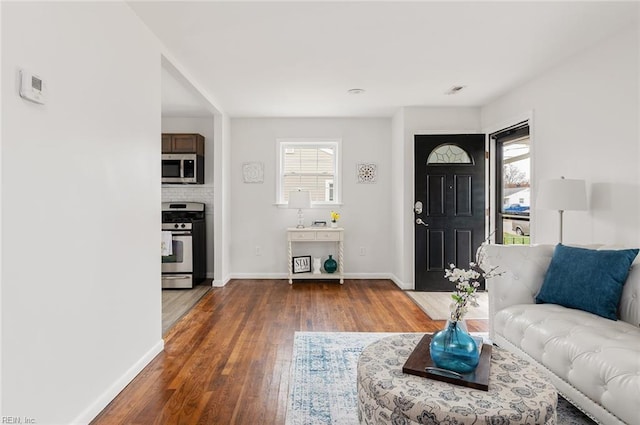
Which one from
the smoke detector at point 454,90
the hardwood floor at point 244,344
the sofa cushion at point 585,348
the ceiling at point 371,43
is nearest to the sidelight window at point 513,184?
the ceiling at point 371,43

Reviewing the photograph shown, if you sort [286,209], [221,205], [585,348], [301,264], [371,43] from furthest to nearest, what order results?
Result: [286,209]
[301,264]
[221,205]
[371,43]
[585,348]

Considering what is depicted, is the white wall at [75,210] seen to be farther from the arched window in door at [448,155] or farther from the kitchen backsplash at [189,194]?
the arched window in door at [448,155]

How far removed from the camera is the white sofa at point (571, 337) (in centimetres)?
165

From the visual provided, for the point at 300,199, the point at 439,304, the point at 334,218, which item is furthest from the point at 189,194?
the point at 439,304

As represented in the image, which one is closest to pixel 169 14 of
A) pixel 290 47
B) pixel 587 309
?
pixel 290 47

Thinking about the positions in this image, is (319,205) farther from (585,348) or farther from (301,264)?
(585,348)

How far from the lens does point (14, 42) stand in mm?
1536

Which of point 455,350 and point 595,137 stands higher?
point 595,137

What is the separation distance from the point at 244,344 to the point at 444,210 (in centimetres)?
310

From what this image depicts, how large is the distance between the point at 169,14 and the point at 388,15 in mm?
1474

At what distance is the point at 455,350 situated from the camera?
160 cm

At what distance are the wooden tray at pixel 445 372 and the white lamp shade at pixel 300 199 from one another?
12.0ft

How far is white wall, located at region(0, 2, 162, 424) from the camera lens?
153 centimetres

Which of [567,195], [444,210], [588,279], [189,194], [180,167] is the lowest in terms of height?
[588,279]
